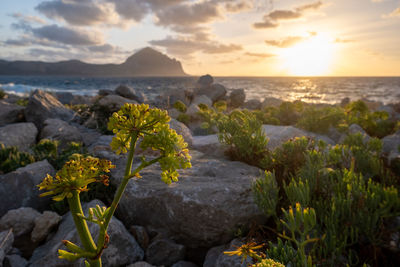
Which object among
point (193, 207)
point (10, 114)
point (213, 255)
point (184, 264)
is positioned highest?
point (10, 114)

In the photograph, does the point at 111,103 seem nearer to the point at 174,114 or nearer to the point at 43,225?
the point at 174,114

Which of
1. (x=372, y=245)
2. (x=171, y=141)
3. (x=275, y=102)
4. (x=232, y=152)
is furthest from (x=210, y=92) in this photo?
(x=171, y=141)

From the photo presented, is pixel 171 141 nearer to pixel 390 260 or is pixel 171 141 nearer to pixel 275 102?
pixel 390 260

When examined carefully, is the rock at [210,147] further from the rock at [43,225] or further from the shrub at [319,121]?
the shrub at [319,121]

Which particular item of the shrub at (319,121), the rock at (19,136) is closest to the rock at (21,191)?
the rock at (19,136)

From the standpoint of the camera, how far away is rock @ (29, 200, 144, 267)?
3.30m

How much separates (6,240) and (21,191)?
136 centimetres

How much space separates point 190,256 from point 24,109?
11.0 meters

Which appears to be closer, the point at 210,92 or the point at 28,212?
the point at 28,212

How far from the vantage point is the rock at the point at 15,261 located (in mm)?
3497

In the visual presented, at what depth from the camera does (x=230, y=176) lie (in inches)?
174

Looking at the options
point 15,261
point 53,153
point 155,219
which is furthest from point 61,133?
point 155,219

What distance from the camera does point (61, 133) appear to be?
864 cm

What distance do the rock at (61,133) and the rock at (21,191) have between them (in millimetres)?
3337
